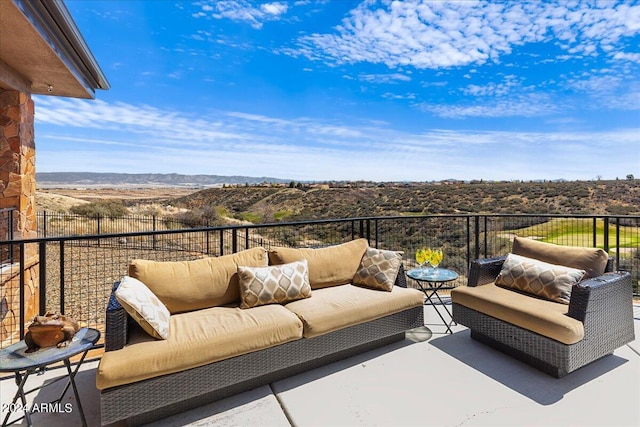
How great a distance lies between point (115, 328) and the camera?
1.98 m

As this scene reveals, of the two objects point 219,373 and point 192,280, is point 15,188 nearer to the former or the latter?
point 192,280

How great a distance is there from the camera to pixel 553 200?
15.0m

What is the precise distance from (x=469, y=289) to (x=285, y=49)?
753 centimetres

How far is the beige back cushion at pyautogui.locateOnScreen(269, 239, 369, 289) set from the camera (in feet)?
10.3

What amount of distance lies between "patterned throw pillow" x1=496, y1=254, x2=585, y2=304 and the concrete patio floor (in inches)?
23.0

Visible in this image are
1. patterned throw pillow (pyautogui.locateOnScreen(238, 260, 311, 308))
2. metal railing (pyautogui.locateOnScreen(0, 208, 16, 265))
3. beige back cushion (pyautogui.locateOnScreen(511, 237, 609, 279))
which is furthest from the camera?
metal railing (pyautogui.locateOnScreen(0, 208, 16, 265))

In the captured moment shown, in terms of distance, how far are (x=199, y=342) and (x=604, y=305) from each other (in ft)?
9.55

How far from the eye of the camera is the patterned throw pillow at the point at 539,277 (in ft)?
8.93

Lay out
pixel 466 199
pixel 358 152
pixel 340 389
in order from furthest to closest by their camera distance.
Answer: pixel 358 152 < pixel 466 199 < pixel 340 389

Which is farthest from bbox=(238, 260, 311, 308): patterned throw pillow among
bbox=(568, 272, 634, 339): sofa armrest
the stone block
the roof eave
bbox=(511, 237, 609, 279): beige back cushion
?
the stone block

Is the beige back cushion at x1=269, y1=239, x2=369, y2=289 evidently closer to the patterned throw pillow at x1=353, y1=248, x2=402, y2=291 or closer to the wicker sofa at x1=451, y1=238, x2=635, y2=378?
the patterned throw pillow at x1=353, y1=248, x2=402, y2=291

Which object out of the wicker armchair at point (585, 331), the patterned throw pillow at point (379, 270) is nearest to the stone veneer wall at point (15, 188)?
the patterned throw pillow at point (379, 270)

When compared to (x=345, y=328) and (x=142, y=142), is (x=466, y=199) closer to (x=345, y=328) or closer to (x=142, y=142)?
(x=345, y=328)

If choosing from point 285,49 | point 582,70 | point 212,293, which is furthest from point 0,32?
point 582,70
